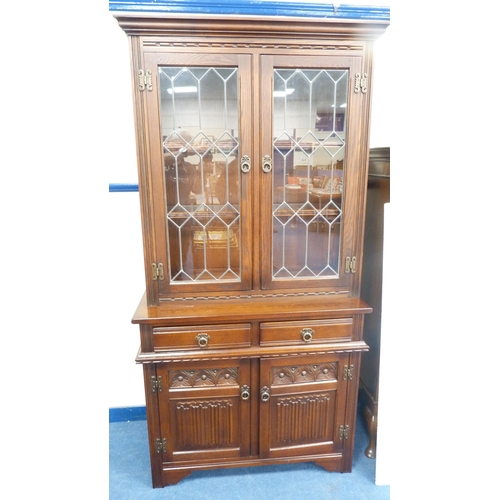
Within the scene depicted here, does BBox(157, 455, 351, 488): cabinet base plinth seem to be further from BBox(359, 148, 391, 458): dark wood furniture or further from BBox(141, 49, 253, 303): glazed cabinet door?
BBox(141, 49, 253, 303): glazed cabinet door

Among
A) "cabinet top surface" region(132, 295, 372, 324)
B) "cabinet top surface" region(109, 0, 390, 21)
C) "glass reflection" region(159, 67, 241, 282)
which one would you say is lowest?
"cabinet top surface" region(132, 295, 372, 324)

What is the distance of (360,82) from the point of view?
1365 millimetres

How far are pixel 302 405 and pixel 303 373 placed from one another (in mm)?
152

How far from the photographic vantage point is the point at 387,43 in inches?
66.4

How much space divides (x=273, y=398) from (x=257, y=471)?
415 millimetres

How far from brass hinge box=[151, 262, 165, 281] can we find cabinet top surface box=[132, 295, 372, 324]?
0.12 m

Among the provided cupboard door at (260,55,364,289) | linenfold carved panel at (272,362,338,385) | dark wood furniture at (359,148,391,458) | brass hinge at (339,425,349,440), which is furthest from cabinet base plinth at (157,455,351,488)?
cupboard door at (260,55,364,289)

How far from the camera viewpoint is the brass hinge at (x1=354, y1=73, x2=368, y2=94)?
1363mm

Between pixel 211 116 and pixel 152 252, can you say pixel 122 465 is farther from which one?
pixel 211 116

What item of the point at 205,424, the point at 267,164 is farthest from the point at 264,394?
the point at 267,164

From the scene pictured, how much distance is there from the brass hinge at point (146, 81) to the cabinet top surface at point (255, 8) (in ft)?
0.62

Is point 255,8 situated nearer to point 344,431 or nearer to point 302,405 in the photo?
point 302,405

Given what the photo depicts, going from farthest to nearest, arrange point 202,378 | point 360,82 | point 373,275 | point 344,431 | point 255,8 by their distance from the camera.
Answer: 1. point 373,275
2. point 344,431
3. point 202,378
4. point 360,82
5. point 255,8

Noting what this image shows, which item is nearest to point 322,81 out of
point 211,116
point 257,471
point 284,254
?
point 211,116
